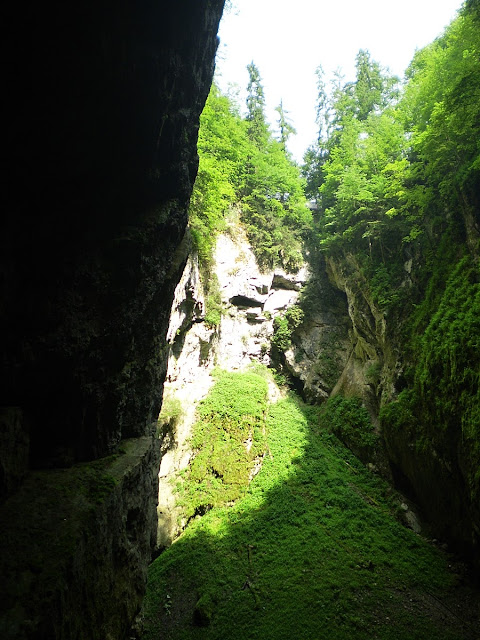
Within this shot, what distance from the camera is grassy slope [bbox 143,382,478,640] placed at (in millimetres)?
7332

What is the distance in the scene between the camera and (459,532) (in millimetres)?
8344

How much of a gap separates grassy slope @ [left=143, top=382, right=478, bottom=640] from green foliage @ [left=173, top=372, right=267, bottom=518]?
0.60m

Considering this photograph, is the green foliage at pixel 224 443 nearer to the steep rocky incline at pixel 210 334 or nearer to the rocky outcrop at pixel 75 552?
the steep rocky incline at pixel 210 334

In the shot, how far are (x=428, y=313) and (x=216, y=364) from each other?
10.6 meters

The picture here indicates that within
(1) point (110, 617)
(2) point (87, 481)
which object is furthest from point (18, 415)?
(1) point (110, 617)

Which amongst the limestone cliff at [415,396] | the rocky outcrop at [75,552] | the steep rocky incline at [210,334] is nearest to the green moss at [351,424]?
the limestone cliff at [415,396]

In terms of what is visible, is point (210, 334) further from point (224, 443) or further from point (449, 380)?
point (449, 380)

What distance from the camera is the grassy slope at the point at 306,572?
7.33 metres

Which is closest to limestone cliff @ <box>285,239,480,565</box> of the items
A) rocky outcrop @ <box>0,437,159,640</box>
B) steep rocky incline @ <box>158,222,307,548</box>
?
steep rocky incline @ <box>158,222,307,548</box>

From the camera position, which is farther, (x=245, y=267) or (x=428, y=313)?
(x=245, y=267)

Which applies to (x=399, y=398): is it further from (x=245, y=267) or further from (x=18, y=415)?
(x=245, y=267)

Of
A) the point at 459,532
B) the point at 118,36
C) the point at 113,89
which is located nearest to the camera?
the point at 118,36

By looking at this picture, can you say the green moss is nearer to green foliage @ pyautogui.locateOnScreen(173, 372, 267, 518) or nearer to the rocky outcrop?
green foliage @ pyautogui.locateOnScreen(173, 372, 267, 518)

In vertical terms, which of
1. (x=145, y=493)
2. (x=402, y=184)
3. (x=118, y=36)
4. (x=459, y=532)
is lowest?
(x=459, y=532)
